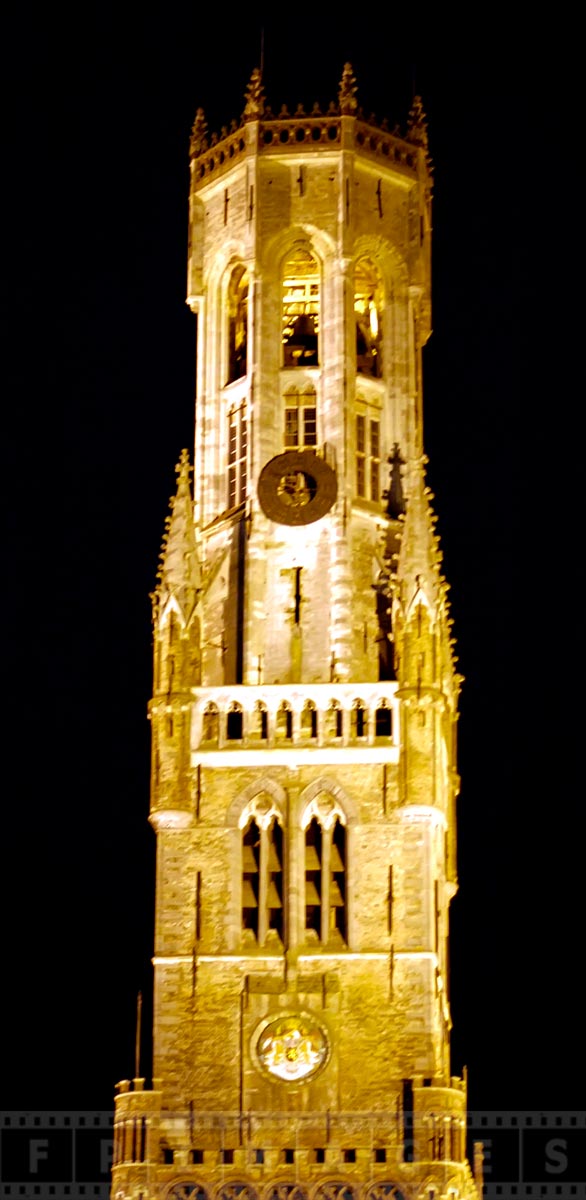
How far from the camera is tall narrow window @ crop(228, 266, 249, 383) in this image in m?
75.5

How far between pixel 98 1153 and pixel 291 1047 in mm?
5731

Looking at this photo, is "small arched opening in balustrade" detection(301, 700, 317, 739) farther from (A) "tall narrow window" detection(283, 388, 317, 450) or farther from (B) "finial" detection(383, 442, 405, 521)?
(A) "tall narrow window" detection(283, 388, 317, 450)

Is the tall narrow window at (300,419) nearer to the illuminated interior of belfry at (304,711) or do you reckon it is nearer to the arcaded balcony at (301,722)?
the illuminated interior of belfry at (304,711)

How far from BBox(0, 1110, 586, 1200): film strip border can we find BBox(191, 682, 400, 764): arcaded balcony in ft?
26.5

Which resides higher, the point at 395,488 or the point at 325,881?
the point at 395,488

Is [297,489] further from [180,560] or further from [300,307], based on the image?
[300,307]

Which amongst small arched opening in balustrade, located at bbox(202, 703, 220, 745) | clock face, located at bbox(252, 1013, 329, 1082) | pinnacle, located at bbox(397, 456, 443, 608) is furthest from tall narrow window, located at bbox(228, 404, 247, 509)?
clock face, located at bbox(252, 1013, 329, 1082)

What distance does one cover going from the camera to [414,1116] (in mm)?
65562

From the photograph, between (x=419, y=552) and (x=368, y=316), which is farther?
(x=368, y=316)

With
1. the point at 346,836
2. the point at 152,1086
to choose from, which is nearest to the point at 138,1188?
the point at 152,1086

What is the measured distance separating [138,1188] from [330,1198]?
371cm

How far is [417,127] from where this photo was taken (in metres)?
77.2

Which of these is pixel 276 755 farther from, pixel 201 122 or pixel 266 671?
pixel 201 122

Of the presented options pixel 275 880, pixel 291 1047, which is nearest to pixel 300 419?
pixel 275 880
